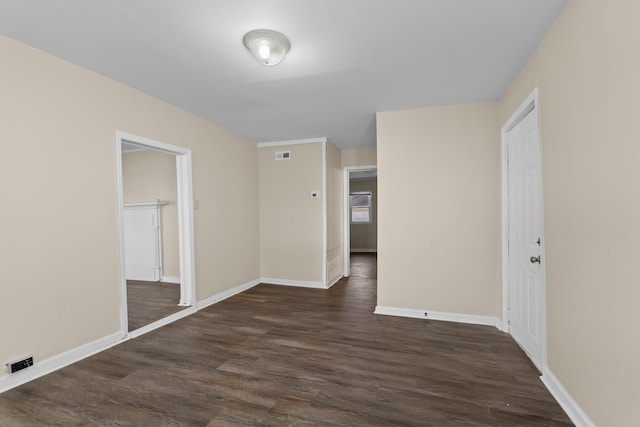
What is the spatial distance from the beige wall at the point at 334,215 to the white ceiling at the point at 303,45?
1855 mm

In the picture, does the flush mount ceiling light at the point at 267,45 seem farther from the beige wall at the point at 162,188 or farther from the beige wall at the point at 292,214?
the beige wall at the point at 162,188

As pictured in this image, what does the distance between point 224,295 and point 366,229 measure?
613 cm

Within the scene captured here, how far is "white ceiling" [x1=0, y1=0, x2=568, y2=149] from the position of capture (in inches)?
69.2

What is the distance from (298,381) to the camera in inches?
84.7

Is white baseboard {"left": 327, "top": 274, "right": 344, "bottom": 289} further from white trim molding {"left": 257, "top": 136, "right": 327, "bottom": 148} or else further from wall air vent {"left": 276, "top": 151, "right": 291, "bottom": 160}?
white trim molding {"left": 257, "top": 136, "right": 327, "bottom": 148}

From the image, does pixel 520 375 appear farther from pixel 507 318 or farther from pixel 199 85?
pixel 199 85

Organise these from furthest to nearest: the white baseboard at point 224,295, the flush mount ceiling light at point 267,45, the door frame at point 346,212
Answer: the door frame at point 346,212, the white baseboard at point 224,295, the flush mount ceiling light at point 267,45

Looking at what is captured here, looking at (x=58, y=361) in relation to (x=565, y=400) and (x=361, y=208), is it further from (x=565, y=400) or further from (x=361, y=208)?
(x=361, y=208)

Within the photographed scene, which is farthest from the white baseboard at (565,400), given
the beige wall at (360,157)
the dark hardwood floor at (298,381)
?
the beige wall at (360,157)

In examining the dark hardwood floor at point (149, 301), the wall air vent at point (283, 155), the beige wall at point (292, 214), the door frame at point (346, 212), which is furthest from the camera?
the door frame at point (346, 212)

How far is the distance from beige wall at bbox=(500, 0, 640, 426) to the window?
7542 mm

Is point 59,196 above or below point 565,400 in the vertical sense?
above

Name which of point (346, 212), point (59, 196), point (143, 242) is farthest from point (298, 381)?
point (143, 242)

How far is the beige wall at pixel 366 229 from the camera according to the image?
9.45m
